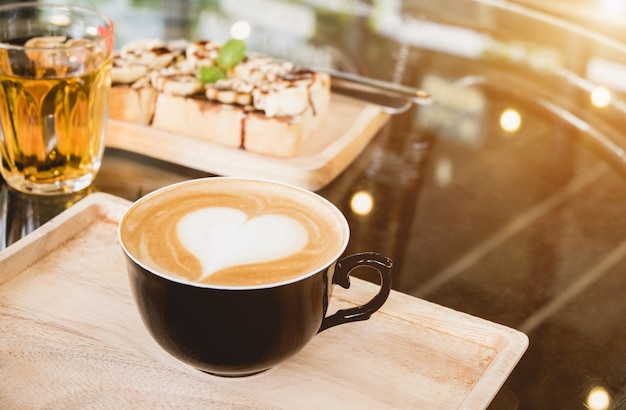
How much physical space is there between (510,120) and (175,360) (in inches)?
36.6

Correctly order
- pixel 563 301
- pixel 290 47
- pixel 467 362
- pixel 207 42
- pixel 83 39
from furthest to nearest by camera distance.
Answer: pixel 290 47, pixel 207 42, pixel 83 39, pixel 563 301, pixel 467 362

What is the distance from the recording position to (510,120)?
1506mm

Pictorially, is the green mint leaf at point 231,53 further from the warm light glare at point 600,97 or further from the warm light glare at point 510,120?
the warm light glare at point 600,97

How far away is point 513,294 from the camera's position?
1011 millimetres

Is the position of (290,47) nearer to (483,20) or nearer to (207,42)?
(207,42)

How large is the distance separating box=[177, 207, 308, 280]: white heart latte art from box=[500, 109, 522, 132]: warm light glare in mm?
772

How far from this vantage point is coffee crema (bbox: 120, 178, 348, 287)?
75 centimetres

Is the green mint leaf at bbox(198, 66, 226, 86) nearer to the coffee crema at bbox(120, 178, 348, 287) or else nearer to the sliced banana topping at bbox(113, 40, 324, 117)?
the sliced banana topping at bbox(113, 40, 324, 117)

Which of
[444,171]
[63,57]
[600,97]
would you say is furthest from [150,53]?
[600,97]

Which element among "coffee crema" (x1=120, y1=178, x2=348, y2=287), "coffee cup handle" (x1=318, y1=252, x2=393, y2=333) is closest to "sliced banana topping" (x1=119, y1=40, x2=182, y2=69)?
"coffee crema" (x1=120, y1=178, x2=348, y2=287)

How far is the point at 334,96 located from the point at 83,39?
Result: 489 millimetres

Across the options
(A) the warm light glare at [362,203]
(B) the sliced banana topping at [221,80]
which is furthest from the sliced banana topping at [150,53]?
(A) the warm light glare at [362,203]

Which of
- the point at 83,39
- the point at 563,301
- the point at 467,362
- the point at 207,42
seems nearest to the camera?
the point at 467,362

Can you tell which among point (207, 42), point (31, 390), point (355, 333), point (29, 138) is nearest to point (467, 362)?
point (355, 333)
